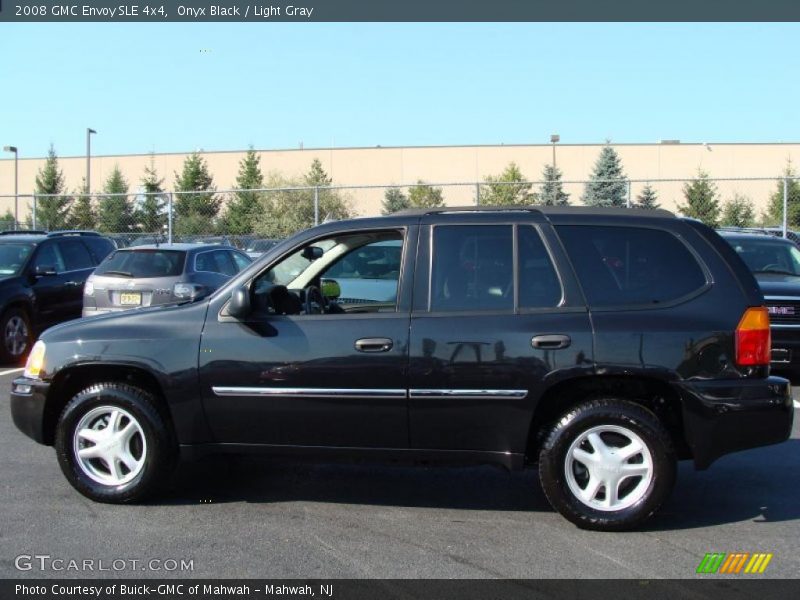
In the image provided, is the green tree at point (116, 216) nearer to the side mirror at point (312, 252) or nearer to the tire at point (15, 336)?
the tire at point (15, 336)

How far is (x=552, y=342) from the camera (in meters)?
4.86

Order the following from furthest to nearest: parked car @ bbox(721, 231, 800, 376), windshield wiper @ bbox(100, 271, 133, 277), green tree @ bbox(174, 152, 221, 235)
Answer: green tree @ bbox(174, 152, 221, 235) < windshield wiper @ bbox(100, 271, 133, 277) < parked car @ bbox(721, 231, 800, 376)

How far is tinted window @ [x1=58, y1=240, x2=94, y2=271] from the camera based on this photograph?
41.7ft

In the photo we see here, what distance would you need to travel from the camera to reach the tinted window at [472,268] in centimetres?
504

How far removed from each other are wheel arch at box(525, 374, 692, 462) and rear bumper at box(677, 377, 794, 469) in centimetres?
11

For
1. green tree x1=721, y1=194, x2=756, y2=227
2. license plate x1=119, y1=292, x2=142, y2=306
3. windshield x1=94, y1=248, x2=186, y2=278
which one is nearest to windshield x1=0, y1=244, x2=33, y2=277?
windshield x1=94, y1=248, x2=186, y2=278

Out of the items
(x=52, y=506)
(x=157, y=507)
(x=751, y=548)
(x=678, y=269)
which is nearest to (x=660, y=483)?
(x=751, y=548)

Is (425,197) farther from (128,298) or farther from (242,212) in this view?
(128,298)

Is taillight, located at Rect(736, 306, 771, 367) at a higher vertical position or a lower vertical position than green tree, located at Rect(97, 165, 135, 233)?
lower

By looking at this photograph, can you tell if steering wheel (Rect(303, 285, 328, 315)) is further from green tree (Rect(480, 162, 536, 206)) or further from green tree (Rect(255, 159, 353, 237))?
green tree (Rect(480, 162, 536, 206))

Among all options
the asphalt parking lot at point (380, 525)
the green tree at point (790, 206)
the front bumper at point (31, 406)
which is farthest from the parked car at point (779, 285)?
the green tree at point (790, 206)

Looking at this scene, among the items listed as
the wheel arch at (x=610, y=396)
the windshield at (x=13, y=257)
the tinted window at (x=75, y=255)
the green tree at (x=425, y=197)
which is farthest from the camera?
the green tree at (x=425, y=197)

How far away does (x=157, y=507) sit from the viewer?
5.36 metres

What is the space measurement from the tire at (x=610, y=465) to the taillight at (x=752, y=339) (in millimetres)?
601
